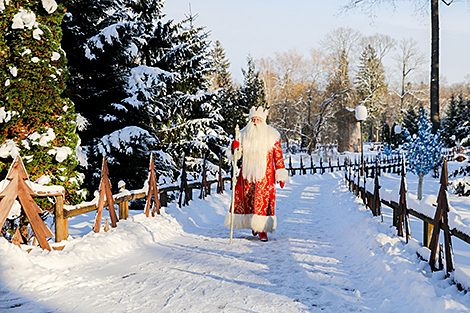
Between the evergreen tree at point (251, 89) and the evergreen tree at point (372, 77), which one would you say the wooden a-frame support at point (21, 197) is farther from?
the evergreen tree at point (372, 77)

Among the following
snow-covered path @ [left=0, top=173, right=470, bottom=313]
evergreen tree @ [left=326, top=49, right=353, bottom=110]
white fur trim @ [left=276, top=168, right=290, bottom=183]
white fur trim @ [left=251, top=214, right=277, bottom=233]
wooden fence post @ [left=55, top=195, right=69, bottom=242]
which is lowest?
snow-covered path @ [left=0, top=173, right=470, bottom=313]

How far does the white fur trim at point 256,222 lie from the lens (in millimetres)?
6012

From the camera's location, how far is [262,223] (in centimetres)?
602

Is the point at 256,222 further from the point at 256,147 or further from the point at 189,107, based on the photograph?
the point at 189,107

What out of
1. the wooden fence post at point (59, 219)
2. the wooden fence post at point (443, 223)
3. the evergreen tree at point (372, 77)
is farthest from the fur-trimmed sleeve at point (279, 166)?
the evergreen tree at point (372, 77)

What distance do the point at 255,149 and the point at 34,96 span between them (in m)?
3.76

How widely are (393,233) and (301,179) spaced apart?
17500mm

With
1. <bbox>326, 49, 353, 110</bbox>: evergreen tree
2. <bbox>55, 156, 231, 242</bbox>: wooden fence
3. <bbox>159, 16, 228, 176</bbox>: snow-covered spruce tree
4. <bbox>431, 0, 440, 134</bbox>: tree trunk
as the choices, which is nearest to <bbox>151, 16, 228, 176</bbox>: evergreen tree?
<bbox>159, 16, 228, 176</bbox>: snow-covered spruce tree

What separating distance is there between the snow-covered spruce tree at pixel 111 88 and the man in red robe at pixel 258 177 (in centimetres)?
523

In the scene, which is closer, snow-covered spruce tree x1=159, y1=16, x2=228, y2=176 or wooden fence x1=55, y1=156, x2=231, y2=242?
wooden fence x1=55, y1=156, x2=231, y2=242

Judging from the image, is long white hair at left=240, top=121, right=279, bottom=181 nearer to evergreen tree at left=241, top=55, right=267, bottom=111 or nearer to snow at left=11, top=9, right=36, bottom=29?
snow at left=11, top=9, right=36, bottom=29

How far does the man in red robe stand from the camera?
241 inches

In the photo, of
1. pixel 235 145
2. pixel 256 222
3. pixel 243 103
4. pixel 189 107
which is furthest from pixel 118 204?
pixel 243 103

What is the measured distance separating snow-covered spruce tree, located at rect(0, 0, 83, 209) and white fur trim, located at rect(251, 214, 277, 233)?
3.24m
